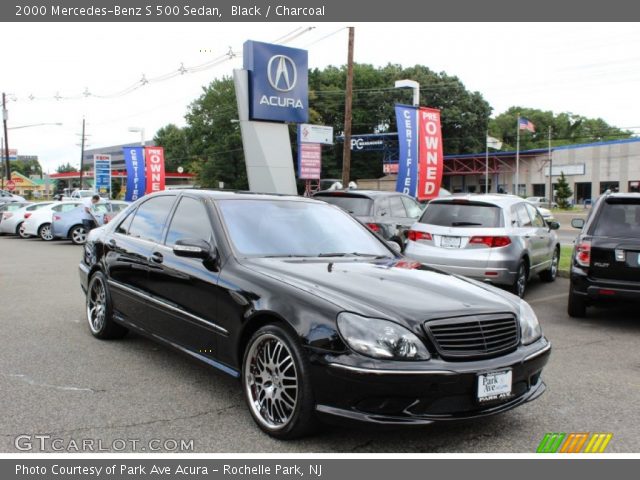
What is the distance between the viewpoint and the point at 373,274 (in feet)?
13.7

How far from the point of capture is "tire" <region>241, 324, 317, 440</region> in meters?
3.48

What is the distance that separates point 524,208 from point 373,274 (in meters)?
6.33

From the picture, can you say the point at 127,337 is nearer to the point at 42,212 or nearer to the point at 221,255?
the point at 221,255

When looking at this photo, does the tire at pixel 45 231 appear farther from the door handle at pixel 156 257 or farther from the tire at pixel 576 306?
the tire at pixel 576 306

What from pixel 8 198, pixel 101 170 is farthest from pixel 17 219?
pixel 101 170

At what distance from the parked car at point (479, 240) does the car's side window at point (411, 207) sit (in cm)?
321

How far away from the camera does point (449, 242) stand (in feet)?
28.5

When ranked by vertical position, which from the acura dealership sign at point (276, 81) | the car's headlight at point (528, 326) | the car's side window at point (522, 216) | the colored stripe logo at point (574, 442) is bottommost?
the colored stripe logo at point (574, 442)

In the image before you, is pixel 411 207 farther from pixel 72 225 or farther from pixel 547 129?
pixel 547 129

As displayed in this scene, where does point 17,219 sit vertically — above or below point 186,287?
below

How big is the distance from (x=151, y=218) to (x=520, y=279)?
547cm

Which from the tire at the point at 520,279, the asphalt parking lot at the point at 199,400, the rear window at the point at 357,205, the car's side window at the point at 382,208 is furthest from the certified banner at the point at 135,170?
the tire at the point at 520,279

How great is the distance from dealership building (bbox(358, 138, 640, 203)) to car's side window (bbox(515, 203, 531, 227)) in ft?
139

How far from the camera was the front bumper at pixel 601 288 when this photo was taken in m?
6.81
